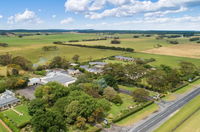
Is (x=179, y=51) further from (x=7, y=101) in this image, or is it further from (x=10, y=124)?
(x=10, y=124)

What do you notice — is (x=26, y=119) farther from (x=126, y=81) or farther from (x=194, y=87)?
(x=194, y=87)

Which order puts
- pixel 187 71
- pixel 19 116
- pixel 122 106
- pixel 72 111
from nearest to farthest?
pixel 72 111, pixel 19 116, pixel 122 106, pixel 187 71

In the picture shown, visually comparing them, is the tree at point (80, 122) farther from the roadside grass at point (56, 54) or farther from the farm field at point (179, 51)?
the farm field at point (179, 51)

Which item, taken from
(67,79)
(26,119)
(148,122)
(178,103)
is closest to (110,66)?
(67,79)

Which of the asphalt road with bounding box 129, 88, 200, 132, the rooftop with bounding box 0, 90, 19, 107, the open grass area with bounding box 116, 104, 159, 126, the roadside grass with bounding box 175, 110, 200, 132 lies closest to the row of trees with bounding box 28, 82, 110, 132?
the open grass area with bounding box 116, 104, 159, 126

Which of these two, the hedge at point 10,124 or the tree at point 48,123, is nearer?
the tree at point 48,123

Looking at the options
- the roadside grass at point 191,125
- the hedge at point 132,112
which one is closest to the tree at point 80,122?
the hedge at point 132,112

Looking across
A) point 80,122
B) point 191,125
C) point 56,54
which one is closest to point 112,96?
point 80,122
